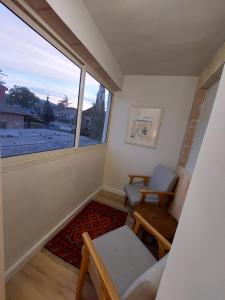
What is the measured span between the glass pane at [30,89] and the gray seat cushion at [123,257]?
106cm

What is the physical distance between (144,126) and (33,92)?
1977mm

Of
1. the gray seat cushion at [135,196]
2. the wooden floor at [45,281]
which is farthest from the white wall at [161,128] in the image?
the wooden floor at [45,281]

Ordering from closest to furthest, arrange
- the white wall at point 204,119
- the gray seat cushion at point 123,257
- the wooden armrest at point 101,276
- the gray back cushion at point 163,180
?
the wooden armrest at point 101,276, the gray seat cushion at point 123,257, the white wall at point 204,119, the gray back cushion at point 163,180

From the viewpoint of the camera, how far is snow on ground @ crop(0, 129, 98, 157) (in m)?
1.16

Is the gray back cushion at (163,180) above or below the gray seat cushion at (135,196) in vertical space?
above

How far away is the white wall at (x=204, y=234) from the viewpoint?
33 cm

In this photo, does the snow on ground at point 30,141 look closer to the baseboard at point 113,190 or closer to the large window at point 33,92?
the large window at point 33,92

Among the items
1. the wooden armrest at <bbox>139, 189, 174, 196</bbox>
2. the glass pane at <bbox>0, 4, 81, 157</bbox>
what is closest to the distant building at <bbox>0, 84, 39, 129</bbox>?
the glass pane at <bbox>0, 4, 81, 157</bbox>

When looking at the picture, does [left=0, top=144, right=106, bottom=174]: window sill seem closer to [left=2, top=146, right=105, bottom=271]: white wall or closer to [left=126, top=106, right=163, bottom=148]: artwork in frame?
[left=2, top=146, right=105, bottom=271]: white wall

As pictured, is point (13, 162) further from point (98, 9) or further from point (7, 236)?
point (98, 9)

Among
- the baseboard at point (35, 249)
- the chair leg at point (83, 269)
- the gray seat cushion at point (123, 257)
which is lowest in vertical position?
the baseboard at point (35, 249)

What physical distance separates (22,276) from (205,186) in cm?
173

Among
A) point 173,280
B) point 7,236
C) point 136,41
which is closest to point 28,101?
point 7,236

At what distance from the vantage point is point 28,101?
50.9 inches
